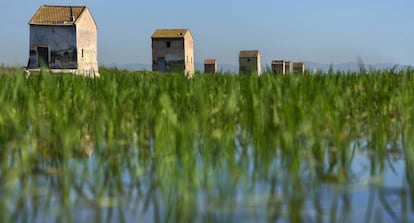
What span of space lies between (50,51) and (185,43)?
13.5 meters

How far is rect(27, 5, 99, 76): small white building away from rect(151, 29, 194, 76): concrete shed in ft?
35.7

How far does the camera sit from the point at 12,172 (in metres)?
Result: 2.35

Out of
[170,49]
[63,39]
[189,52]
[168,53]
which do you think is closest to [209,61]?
[189,52]

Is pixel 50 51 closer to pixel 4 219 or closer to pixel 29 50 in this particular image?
pixel 29 50

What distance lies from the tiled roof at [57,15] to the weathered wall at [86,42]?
366 millimetres

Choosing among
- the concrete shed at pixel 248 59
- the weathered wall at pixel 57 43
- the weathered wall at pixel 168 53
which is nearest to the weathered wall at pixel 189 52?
the weathered wall at pixel 168 53

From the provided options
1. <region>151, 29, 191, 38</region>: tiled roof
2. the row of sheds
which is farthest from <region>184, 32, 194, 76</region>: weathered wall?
the row of sheds

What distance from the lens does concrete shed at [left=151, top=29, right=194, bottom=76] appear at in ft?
148

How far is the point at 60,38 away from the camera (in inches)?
1334

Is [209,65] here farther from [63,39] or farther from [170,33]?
[63,39]

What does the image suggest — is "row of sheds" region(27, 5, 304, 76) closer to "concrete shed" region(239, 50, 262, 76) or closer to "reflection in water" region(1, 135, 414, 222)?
"concrete shed" region(239, 50, 262, 76)

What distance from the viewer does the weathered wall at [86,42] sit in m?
34.1

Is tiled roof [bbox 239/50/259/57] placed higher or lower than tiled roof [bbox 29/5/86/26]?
lower

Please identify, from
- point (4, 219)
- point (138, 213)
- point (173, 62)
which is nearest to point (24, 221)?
point (4, 219)
